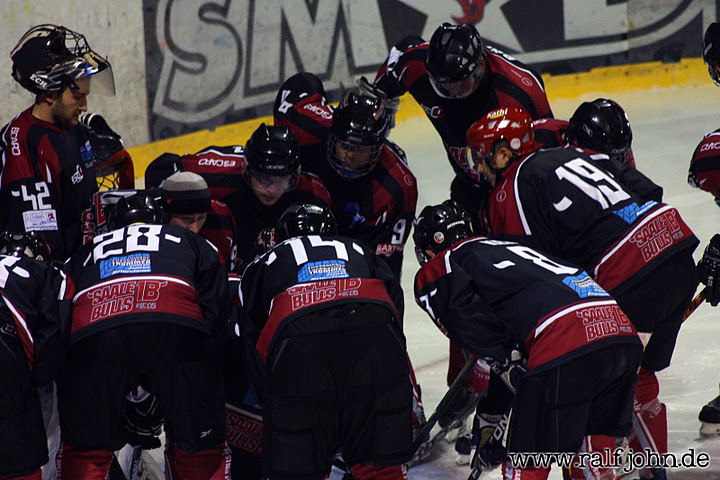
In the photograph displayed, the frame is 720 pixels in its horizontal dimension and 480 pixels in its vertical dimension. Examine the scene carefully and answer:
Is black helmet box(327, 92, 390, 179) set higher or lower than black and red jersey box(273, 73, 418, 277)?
higher

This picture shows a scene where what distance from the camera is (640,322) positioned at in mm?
3197

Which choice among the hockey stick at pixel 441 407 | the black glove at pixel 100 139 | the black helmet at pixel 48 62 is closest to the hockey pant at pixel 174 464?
the hockey stick at pixel 441 407

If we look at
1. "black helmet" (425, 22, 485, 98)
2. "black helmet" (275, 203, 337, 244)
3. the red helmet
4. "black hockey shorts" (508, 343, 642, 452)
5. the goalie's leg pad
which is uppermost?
"black helmet" (425, 22, 485, 98)

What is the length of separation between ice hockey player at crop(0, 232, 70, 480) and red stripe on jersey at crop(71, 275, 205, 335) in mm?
63

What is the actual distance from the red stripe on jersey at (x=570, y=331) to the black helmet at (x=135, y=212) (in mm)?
1246

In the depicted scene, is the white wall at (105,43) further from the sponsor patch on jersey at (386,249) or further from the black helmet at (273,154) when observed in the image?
the sponsor patch on jersey at (386,249)

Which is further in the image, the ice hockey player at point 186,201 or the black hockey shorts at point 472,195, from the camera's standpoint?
the black hockey shorts at point 472,195

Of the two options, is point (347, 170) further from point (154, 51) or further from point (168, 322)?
point (154, 51)

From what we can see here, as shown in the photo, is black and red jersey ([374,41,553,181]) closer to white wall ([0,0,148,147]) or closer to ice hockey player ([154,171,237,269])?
ice hockey player ([154,171,237,269])

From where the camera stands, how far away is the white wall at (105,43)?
6043mm

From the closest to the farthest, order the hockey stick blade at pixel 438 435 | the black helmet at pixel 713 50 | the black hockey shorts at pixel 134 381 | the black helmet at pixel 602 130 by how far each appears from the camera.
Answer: the black hockey shorts at pixel 134 381 < the black helmet at pixel 602 130 < the hockey stick blade at pixel 438 435 < the black helmet at pixel 713 50

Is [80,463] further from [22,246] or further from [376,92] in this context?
[376,92]

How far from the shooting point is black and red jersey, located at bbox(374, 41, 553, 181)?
168 inches

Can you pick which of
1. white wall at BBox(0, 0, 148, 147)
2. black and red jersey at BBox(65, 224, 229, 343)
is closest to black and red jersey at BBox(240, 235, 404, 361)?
black and red jersey at BBox(65, 224, 229, 343)
